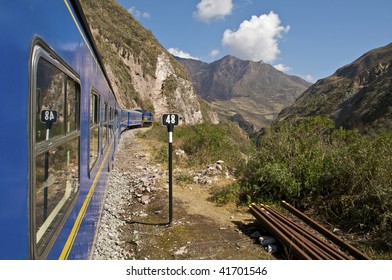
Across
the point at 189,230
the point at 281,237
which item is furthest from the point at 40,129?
the point at 189,230

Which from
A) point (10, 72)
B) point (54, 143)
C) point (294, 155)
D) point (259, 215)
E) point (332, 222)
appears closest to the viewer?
point (10, 72)

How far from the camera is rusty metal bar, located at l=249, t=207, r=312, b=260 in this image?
169 inches

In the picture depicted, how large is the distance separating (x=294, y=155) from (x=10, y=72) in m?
7.16

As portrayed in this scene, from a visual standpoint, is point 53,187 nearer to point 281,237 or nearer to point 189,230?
point 281,237

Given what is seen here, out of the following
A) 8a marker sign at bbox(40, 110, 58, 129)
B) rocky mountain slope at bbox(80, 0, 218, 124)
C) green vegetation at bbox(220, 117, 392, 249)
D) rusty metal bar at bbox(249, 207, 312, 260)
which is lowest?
rusty metal bar at bbox(249, 207, 312, 260)

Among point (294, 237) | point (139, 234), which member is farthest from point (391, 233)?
point (139, 234)

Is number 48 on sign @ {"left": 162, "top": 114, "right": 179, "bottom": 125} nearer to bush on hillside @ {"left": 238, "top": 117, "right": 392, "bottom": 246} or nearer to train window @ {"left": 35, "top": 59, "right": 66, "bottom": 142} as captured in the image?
bush on hillside @ {"left": 238, "top": 117, "right": 392, "bottom": 246}

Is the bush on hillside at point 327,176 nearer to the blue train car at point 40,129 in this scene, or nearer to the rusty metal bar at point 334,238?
the rusty metal bar at point 334,238

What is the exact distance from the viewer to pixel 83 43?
3.08m

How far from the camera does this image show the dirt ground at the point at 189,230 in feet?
16.1

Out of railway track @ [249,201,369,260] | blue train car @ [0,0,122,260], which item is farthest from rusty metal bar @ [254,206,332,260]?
blue train car @ [0,0,122,260]

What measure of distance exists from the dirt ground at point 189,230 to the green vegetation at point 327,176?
948 mm

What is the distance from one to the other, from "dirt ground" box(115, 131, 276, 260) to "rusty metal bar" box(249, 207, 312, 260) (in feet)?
1.04

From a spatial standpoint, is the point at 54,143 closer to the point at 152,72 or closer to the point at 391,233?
the point at 391,233
